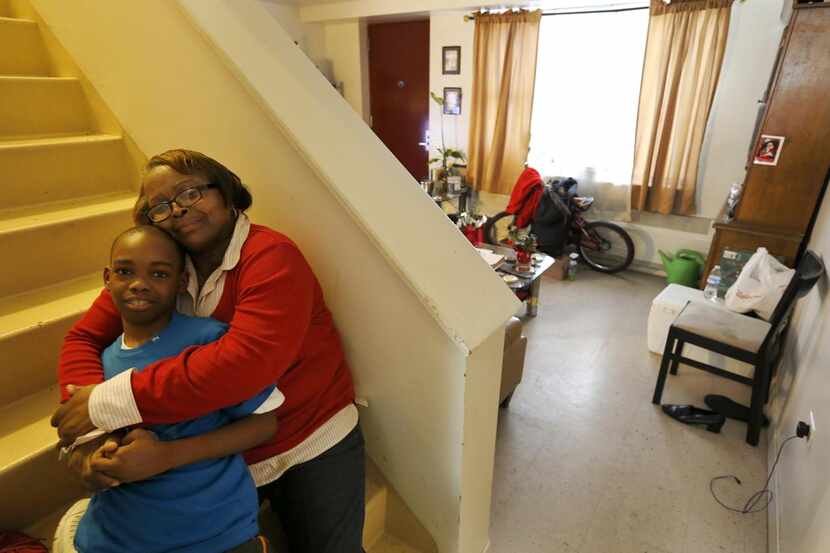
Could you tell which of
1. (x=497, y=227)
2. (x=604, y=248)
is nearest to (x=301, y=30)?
(x=497, y=227)

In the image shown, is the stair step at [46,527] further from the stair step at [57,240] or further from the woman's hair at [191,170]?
the woman's hair at [191,170]

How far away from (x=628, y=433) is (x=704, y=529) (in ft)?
1.75

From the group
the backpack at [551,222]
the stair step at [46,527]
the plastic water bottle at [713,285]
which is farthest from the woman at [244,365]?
the backpack at [551,222]

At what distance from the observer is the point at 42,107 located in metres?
1.51

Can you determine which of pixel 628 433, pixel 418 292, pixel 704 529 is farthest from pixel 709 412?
pixel 418 292

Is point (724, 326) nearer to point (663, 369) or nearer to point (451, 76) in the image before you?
point (663, 369)

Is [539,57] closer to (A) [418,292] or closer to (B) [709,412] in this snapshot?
(B) [709,412]

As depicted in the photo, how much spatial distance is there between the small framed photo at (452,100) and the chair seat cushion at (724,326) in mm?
3293

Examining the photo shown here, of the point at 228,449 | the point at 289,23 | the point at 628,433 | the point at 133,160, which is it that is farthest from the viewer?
the point at 289,23

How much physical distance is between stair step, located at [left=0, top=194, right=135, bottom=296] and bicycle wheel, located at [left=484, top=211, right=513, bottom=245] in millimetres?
3437

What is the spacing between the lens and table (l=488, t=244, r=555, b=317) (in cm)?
288

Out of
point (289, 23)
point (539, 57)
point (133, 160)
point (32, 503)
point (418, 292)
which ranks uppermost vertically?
point (289, 23)

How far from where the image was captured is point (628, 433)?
2.22 metres

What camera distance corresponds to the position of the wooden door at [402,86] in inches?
205
